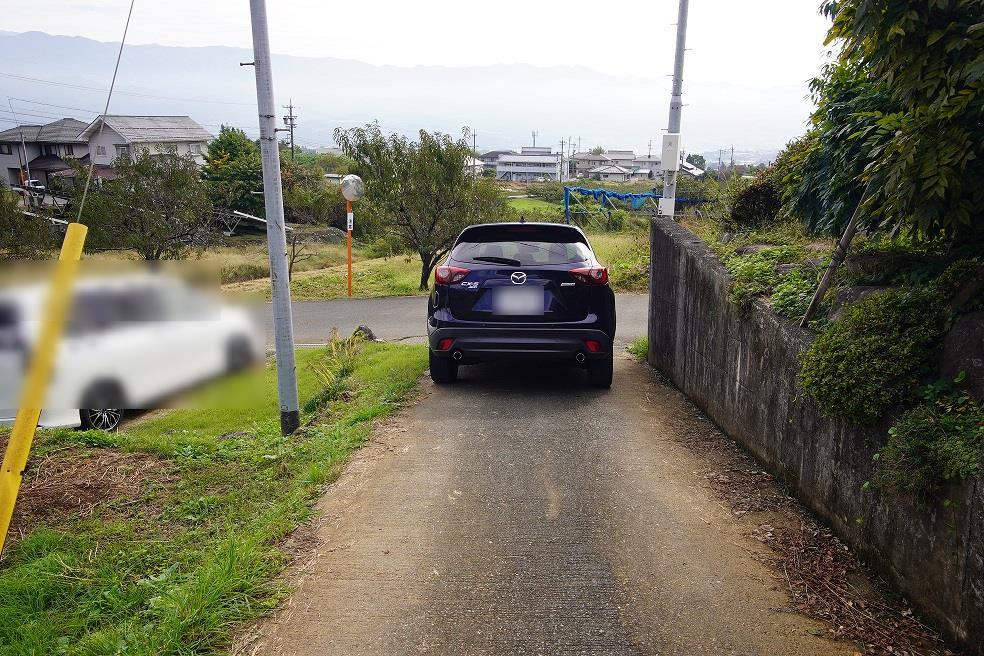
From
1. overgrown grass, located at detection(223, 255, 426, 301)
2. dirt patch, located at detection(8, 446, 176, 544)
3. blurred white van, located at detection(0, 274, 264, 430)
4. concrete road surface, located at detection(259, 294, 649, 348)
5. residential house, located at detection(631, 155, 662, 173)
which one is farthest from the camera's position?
residential house, located at detection(631, 155, 662, 173)

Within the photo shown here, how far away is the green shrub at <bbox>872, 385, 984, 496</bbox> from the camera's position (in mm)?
3006

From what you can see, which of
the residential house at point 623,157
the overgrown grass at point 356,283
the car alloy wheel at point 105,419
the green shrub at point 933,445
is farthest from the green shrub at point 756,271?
the residential house at point 623,157

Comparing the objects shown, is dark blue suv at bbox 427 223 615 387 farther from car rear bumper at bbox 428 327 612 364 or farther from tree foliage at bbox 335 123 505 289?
tree foliage at bbox 335 123 505 289

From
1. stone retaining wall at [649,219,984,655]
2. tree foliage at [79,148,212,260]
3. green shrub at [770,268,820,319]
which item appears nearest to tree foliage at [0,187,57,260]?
tree foliage at [79,148,212,260]

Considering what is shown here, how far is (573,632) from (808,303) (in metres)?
2.95

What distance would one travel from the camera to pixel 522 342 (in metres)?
6.69

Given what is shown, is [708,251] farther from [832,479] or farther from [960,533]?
[960,533]

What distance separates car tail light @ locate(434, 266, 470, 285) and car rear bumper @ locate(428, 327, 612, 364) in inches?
17.4

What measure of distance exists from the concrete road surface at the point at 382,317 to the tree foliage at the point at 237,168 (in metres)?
23.9

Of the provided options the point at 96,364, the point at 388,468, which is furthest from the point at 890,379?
the point at 96,364

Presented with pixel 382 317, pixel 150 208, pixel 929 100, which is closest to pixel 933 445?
pixel 929 100

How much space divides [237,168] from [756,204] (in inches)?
1684

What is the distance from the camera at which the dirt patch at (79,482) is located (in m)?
4.38

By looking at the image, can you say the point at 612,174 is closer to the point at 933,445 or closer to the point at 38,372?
the point at 933,445
